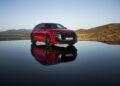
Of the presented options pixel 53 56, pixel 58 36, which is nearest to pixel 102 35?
pixel 58 36

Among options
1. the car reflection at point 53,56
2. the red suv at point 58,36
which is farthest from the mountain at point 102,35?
the car reflection at point 53,56

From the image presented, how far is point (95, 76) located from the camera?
4.11 meters

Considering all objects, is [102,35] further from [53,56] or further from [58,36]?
[53,56]

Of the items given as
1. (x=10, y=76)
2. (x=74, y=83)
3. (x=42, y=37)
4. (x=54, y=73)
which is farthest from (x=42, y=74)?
(x=42, y=37)

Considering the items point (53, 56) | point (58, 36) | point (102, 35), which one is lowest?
point (53, 56)

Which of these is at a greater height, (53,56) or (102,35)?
(102,35)

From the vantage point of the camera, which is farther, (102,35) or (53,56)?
(102,35)

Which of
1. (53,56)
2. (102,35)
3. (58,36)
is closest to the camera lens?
(53,56)

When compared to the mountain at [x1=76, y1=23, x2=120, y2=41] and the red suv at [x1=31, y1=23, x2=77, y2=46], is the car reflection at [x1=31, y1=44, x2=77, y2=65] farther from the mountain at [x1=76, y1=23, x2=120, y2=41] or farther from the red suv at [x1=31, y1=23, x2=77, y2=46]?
the mountain at [x1=76, y1=23, x2=120, y2=41]

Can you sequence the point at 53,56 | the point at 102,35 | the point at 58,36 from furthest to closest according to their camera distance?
the point at 102,35
the point at 58,36
the point at 53,56

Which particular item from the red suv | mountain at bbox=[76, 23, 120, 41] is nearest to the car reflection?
the red suv

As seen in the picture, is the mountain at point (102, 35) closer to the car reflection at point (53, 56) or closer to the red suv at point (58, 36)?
the red suv at point (58, 36)

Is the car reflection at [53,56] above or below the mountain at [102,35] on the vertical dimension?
below

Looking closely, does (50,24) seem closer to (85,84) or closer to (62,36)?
(62,36)
